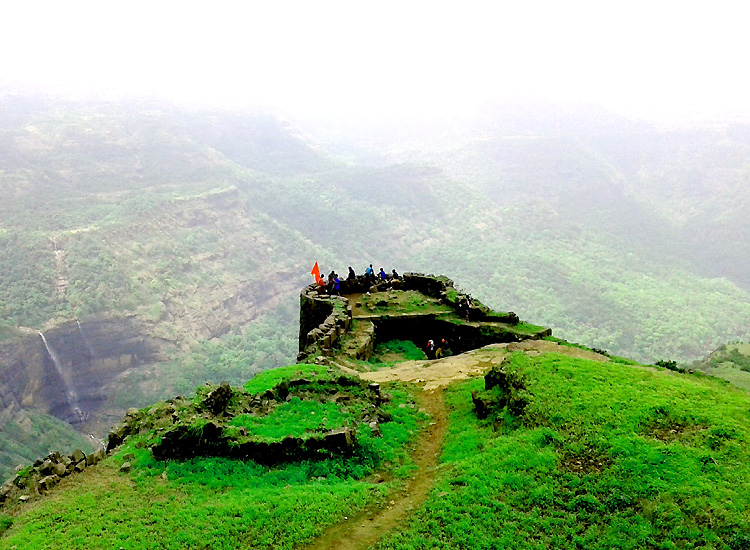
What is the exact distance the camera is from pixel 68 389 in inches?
3996

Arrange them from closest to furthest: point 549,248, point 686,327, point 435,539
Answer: point 435,539 → point 686,327 → point 549,248

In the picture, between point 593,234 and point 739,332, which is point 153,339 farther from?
point 593,234

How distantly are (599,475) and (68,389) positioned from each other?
10884cm

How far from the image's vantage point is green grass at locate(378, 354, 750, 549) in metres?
10.8

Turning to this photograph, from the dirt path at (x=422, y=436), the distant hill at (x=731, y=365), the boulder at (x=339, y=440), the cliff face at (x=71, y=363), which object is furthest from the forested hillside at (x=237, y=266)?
the boulder at (x=339, y=440)

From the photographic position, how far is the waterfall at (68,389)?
9869cm

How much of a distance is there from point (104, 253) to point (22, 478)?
385 ft

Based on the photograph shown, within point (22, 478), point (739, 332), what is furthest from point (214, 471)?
point (739, 332)

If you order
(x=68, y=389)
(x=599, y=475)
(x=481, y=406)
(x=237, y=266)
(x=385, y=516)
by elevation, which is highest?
(x=599, y=475)

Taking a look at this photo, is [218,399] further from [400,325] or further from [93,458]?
[400,325]

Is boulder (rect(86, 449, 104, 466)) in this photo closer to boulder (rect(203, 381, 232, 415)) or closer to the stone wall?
boulder (rect(203, 381, 232, 415))

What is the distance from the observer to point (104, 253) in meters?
120

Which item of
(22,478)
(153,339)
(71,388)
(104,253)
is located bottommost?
(71,388)

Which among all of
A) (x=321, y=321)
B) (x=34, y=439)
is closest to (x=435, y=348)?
(x=321, y=321)
